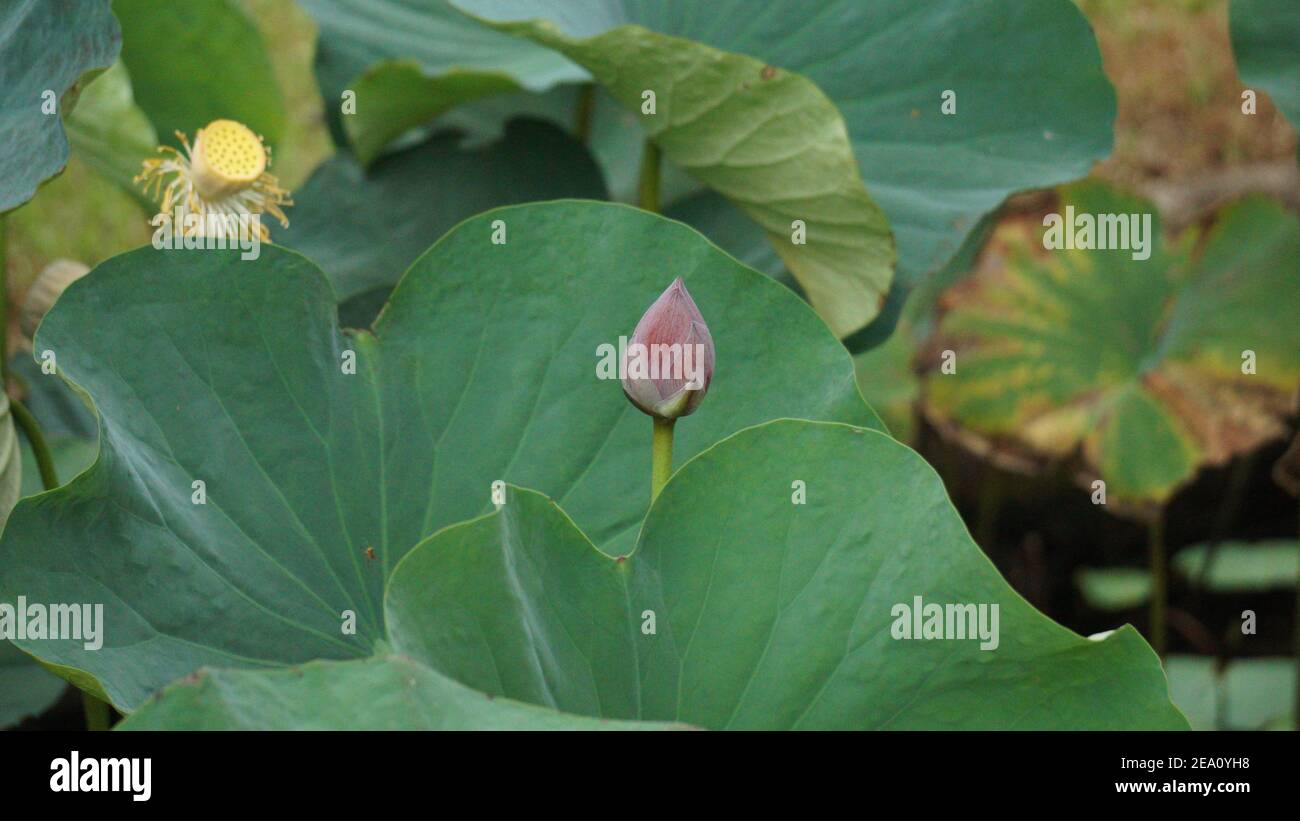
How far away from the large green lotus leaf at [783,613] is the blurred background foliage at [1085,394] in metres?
0.54

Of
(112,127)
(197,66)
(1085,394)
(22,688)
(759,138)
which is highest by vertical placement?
(197,66)

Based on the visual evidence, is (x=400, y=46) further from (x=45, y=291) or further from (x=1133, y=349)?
(x=1133, y=349)

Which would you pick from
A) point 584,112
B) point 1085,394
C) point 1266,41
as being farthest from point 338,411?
point 1085,394

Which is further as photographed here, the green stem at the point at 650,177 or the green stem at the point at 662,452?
the green stem at the point at 650,177

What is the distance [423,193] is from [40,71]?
1.61 feet

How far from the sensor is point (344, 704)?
597mm

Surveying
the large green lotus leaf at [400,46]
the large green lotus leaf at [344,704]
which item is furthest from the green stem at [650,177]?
the large green lotus leaf at [344,704]

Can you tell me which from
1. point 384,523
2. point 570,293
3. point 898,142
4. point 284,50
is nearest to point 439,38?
point 898,142

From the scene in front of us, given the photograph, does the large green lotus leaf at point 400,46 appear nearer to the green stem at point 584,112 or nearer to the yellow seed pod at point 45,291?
the green stem at point 584,112

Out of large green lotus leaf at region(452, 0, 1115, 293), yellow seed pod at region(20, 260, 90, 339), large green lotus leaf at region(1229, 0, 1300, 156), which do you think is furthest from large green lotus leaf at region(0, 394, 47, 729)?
large green lotus leaf at region(1229, 0, 1300, 156)

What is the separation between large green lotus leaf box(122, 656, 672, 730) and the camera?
1.91ft

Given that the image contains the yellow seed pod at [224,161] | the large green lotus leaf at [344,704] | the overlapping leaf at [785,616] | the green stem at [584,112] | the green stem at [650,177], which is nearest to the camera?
the large green lotus leaf at [344,704]

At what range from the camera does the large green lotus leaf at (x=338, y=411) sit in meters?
0.83
